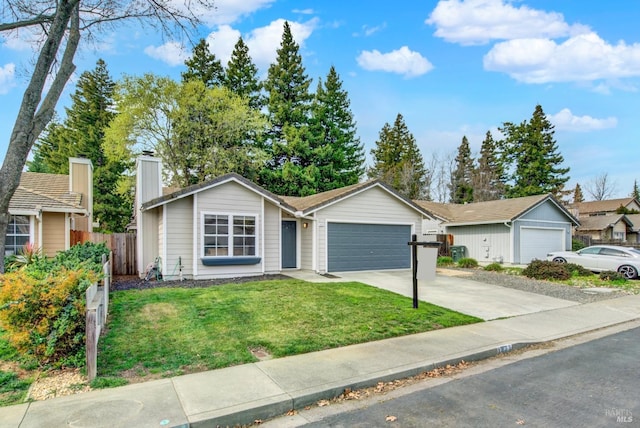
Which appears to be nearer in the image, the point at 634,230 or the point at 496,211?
the point at 496,211

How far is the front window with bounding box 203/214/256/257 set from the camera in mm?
12289

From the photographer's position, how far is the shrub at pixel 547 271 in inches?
583

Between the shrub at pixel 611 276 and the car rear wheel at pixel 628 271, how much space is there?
3.66 feet

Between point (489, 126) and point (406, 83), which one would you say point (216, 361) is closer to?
point (406, 83)

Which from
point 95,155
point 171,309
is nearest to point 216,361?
point 171,309

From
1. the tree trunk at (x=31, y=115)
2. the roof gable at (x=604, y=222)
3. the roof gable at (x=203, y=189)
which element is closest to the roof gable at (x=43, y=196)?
the tree trunk at (x=31, y=115)

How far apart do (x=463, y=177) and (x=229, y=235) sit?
4087 centimetres

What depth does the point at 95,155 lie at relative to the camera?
32.3 metres

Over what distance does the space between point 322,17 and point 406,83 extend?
23.2 ft

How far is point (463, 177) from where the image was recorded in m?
46.8

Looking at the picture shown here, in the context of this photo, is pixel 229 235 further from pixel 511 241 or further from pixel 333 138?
pixel 333 138

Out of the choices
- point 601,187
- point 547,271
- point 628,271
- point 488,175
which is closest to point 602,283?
point 547,271

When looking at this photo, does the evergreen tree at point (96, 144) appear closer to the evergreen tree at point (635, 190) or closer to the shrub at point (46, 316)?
the shrub at point (46, 316)

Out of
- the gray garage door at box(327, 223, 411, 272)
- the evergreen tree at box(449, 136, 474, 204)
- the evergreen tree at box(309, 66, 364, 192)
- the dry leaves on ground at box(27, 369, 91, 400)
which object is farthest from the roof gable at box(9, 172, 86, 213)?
the evergreen tree at box(449, 136, 474, 204)
